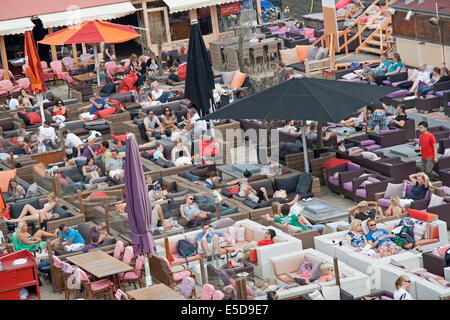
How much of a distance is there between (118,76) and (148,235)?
17.3 m

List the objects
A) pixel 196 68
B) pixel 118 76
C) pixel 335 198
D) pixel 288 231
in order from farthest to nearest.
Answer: pixel 118 76
pixel 196 68
pixel 335 198
pixel 288 231

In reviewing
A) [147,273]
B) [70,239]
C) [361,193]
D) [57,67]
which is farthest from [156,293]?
[57,67]

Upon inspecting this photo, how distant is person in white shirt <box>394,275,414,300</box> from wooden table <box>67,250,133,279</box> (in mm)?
4193

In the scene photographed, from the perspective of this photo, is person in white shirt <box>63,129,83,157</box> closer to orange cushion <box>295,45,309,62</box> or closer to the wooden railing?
orange cushion <box>295,45,309,62</box>

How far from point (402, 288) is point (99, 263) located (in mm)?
4891

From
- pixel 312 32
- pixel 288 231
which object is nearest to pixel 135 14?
pixel 312 32

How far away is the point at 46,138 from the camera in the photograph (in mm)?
24422

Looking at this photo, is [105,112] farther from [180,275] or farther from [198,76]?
[180,275]

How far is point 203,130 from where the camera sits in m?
23.7

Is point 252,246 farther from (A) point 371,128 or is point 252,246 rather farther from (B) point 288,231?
(A) point 371,128

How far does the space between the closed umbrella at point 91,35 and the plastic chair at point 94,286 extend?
14.4 m

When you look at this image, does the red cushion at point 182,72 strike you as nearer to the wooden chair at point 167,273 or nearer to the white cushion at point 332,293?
the wooden chair at point 167,273

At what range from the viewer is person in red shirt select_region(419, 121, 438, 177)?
773 inches
